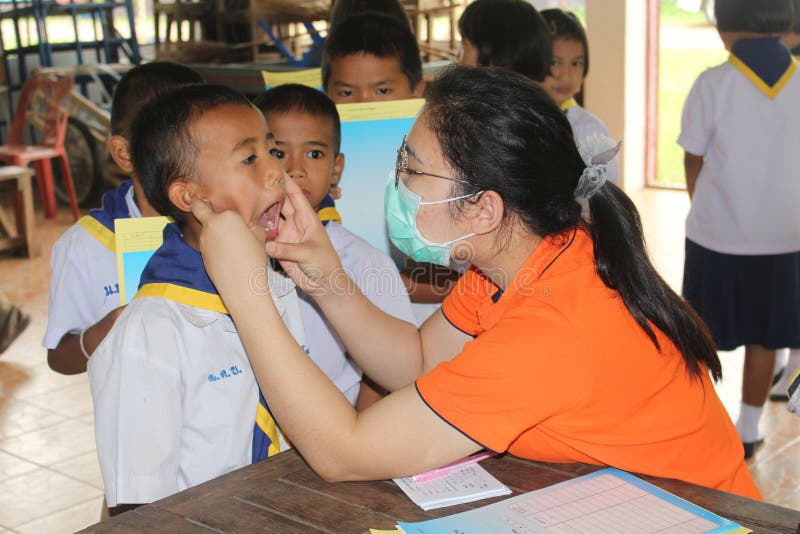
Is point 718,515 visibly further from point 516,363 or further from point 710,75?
point 710,75

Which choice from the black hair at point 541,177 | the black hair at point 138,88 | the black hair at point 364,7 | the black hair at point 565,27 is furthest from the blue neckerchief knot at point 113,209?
the black hair at point 565,27

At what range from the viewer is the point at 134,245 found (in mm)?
1737

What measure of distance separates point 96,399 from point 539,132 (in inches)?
33.7

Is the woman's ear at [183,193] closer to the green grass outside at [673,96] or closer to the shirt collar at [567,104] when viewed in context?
the shirt collar at [567,104]

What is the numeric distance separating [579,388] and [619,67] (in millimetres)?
5892

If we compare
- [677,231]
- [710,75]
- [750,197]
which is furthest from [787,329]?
[677,231]

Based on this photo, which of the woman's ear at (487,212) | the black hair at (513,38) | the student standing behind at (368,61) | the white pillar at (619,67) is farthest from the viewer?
the white pillar at (619,67)

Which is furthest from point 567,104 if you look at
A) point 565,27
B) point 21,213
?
point 21,213

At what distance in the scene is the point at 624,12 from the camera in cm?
666

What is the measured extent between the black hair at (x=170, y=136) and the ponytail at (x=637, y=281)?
0.68 meters

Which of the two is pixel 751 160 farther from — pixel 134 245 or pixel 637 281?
pixel 134 245

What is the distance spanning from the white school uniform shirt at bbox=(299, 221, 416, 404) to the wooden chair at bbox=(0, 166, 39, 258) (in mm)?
4414

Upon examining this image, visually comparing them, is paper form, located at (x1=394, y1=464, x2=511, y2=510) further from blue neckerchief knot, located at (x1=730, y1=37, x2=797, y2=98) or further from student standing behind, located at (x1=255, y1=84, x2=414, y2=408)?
blue neckerchief knot, located at (x1=730, y1=37, x2=797, y2=98)

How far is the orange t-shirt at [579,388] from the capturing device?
4.26 ft
